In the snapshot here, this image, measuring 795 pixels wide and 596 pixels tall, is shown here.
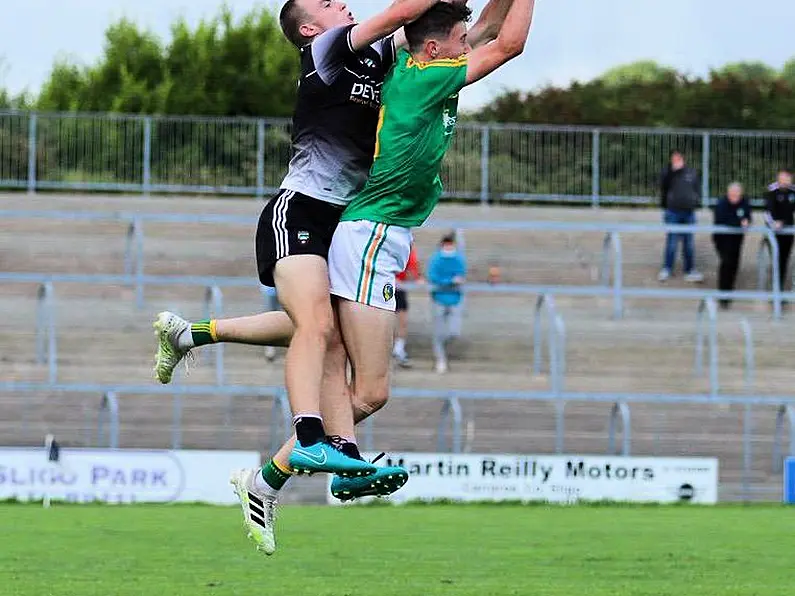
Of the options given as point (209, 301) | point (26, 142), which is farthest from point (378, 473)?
point (26, 142)

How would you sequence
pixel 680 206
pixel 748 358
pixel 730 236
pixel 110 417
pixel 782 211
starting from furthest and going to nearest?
pixel 680 206 < pixel 782 211 < pixel 730 236 < pixel 748 358 < pixel 110 417

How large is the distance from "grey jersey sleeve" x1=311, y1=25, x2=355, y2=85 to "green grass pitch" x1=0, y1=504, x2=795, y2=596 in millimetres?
2532

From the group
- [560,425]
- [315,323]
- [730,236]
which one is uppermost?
[730,236]

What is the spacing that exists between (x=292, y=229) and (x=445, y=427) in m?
10.8

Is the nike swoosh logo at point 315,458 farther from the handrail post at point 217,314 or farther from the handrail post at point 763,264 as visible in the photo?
the handrail post at point 763,264

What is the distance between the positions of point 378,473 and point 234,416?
36.7 ft

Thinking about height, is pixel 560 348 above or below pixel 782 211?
below

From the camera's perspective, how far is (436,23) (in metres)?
8.70

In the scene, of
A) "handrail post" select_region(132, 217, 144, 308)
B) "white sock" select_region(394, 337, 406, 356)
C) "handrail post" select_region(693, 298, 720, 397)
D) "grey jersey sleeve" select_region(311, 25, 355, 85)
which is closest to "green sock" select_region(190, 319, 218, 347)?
"grey jersey sleeve" select_region(311, 25, 355, 85)

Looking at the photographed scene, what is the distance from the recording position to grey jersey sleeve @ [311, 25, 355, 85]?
866 centimetres

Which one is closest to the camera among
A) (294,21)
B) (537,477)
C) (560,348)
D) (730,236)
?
(294,21)

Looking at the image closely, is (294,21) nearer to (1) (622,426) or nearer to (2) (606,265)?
(1) (622,426)

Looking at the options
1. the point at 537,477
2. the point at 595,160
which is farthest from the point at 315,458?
the point at 595,160

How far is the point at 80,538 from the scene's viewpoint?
13.0 meters
